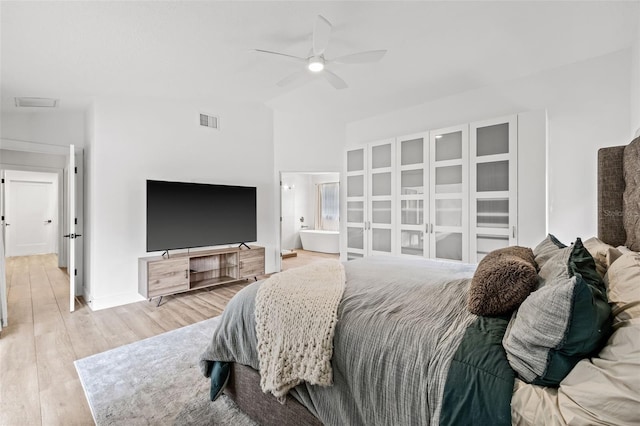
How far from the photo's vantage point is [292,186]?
8797mm

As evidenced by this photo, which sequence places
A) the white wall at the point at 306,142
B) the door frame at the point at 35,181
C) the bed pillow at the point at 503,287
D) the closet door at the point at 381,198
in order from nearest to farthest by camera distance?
the bed pillow at the point at 503,287 < the closet door at the point at 381,198 < the white wall at the point at 306,142 < the door frame at the point at 35,181

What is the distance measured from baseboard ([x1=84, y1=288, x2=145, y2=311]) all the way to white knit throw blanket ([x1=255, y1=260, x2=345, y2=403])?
298cm

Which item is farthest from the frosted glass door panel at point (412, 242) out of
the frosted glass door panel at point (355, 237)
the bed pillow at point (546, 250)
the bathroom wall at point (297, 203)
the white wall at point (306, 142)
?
the bathroom wall at point (297, 203)

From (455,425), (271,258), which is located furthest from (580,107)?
(271,258)

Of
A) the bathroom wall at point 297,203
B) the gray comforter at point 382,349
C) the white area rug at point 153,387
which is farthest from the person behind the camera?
the bathroom wall at point 297,203

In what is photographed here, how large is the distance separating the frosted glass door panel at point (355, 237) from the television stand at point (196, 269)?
1.41 metres

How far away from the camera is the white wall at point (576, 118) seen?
2.98 m

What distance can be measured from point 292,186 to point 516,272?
25.6 ft

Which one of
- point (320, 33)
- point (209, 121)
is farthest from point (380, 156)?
point (209, 121)

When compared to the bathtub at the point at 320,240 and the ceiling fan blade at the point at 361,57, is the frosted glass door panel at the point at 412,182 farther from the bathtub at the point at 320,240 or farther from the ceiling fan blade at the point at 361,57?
the bathtub at the point at 320,240

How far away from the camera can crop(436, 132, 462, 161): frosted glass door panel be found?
3.74 meters

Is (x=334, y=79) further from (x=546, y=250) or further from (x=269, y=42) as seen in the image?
(x=546, y=250)

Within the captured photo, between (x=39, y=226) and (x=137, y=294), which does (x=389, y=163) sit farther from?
(x=39, y=226)

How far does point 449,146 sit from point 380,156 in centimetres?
99
